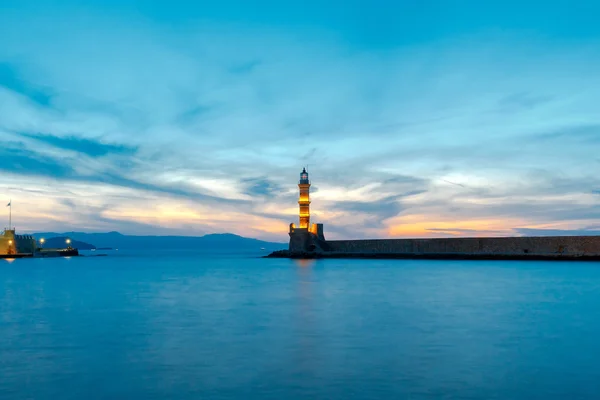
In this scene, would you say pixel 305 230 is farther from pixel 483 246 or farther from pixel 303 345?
pixel 303 345

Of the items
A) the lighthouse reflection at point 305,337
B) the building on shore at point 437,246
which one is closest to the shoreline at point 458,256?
the building on shore at point 437,246

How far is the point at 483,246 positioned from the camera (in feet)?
176

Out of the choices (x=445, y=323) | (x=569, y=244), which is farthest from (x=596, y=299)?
(x=569, y=244)

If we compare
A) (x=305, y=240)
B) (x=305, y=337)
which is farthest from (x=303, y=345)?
(x=305, y=240)

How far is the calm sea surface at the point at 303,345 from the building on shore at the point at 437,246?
25.1m

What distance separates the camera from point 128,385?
30.6 ft

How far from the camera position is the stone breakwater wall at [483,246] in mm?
48969

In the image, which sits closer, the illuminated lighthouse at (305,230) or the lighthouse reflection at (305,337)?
the lighthouse reflection at (305,337)

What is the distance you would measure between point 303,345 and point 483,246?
4397 centimetres

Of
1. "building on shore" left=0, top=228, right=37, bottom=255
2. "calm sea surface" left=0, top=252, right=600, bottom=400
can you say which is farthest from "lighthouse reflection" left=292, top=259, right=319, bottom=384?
"building on shore" left=0, top=228, right=37, bottom=255

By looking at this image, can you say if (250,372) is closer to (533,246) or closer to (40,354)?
(40,354)

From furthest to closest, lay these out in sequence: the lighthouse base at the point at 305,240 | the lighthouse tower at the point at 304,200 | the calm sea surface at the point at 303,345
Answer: the lighthouse base at the point at 305,240
the lighthouse tower at the point at 304,200
the calm sea surface at the point at 303,345

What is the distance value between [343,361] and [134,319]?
869 centimetres

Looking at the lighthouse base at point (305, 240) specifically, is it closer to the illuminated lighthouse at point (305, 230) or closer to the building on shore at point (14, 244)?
the illuminated lighthouse at point (305, 230)
